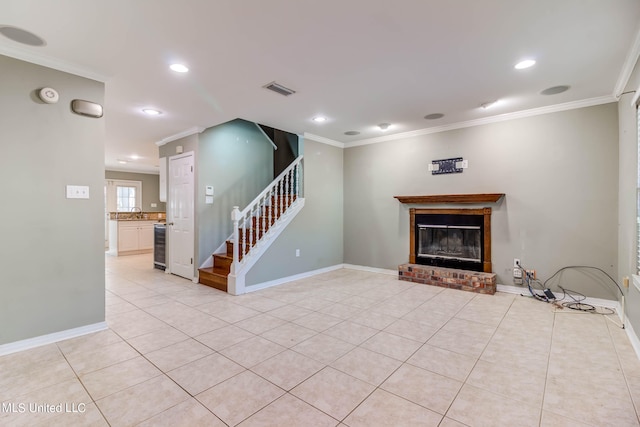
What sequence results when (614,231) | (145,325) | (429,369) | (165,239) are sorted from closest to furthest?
(429,369) → (145,325) → (614,231) → (165,239)

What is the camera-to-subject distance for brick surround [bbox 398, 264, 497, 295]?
13.7ft

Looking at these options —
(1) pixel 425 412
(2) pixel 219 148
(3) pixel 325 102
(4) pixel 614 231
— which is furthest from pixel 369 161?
(1) pixel 425 412

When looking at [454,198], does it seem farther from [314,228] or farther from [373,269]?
[314,228]

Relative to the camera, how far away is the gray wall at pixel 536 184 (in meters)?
3.63

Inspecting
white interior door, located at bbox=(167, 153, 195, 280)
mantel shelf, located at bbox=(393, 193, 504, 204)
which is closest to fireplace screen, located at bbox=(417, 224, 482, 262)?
mantel shelf, located at bbox=(393, 193, 504, 204)

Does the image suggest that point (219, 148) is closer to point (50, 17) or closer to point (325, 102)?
point (325, 102)

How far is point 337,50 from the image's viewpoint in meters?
2.54

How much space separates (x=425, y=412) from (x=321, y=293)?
2563 millimetres

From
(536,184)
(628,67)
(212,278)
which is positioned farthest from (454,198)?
(212,278)

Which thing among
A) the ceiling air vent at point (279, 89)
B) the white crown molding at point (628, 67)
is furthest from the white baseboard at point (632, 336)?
the ceiling air vent at point (279, 89)

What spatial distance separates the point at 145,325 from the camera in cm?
304

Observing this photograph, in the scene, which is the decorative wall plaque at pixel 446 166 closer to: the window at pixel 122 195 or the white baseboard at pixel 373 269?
the white baseboard at pixel 373 269

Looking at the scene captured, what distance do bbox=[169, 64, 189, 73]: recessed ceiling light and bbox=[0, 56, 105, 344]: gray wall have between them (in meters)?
0.85
